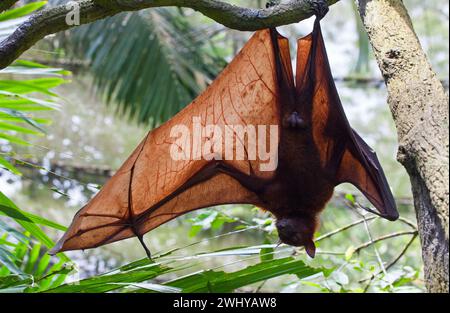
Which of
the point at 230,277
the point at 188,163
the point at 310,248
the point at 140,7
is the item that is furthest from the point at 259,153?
the point at 140,7

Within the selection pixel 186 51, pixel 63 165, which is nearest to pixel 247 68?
pixel 186 51

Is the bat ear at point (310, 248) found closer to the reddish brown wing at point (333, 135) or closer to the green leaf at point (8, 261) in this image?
the reddish brown wing at point (333, 135)

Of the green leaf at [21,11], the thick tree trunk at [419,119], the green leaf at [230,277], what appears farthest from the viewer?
the green leaf at [21,11]

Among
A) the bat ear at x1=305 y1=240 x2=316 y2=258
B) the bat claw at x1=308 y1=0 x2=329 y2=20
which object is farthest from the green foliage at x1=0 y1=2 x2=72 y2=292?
the bat claw at x1=308 y1=0 x2=329 y2=20

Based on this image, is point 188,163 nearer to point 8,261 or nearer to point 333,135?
point 333,135

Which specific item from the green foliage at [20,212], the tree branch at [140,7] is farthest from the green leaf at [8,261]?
the tree branch at [140,7]
